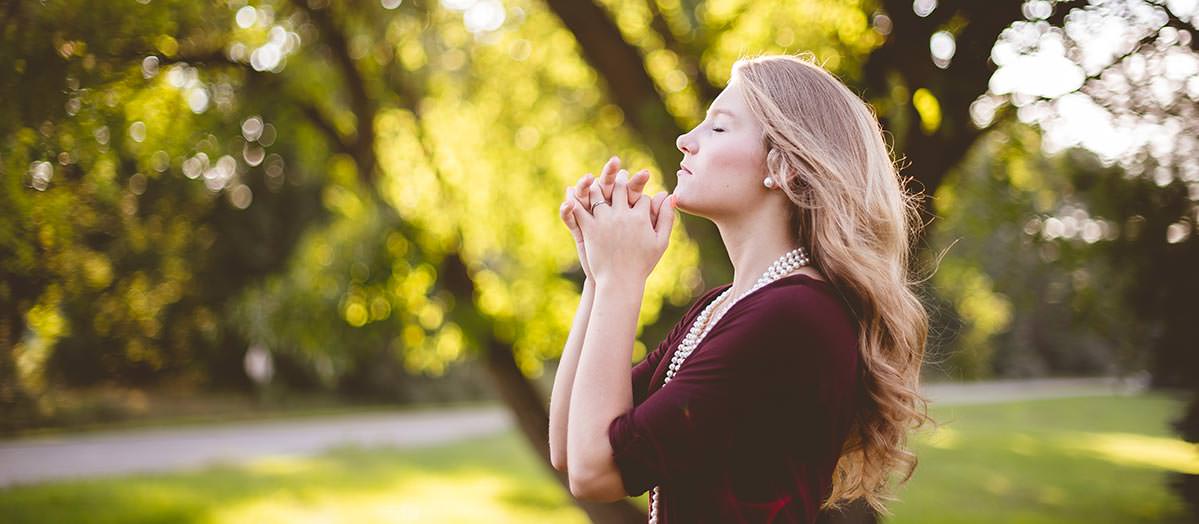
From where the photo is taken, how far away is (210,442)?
16438mm

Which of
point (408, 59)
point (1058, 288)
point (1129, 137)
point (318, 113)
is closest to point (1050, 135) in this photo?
point (1129, 137)

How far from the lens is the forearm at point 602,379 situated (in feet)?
5.01

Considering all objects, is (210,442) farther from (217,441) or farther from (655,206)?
(655,206)

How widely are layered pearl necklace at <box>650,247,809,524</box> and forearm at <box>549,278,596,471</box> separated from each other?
189 mm

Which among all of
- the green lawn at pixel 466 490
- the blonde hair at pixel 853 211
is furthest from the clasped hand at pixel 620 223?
the green lawn at pixel 466 490

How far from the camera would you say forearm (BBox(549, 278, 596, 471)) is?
183 cm

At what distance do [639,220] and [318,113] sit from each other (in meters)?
4.29

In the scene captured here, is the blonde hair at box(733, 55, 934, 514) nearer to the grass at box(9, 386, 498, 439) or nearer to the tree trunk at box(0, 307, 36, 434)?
the tree trunk at box(0, 307, 36, 434)

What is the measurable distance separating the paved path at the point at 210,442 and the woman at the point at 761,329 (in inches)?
488

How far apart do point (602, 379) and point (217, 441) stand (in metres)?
16.8

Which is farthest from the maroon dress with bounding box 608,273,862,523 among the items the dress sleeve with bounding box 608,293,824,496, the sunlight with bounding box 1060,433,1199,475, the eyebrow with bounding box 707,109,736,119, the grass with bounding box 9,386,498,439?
the grass with bounding box 9,386,498,439

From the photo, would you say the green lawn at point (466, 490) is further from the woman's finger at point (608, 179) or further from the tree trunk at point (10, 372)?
the woman's finger at point (608, 179)

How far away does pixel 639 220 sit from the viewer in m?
1.67

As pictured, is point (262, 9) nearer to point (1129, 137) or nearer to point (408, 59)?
point (408, 59)
